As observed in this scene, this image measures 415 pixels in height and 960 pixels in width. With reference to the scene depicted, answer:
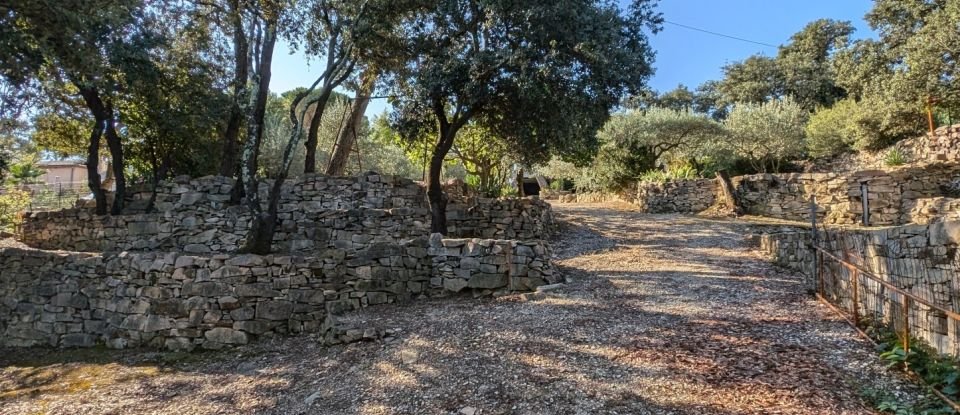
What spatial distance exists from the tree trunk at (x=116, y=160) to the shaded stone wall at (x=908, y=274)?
14.5 metres

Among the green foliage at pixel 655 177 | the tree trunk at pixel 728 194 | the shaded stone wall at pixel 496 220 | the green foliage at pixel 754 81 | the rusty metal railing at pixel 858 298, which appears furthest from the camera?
the green foliage at pixel 754 81

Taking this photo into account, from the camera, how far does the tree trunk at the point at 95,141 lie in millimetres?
10594

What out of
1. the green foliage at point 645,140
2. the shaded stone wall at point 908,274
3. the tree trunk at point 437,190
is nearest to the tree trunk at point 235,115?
the tree trunk at point 437,190

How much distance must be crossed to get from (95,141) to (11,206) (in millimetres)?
6443

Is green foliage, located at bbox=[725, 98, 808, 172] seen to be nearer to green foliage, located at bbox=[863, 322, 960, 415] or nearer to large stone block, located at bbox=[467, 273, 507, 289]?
large stone block, located at bbox=[467, 273, 507, 289]

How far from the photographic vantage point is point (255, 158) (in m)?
8.78

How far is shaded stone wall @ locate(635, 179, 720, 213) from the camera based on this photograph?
17.3 meters

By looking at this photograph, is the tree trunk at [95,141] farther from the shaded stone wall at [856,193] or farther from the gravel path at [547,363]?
the shaded stone wall at [856,193]

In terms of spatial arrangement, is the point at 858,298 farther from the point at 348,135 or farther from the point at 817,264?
the point at 348,135

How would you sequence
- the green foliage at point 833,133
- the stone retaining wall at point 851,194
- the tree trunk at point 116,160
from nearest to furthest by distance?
the tree trunk at point 116,160 < the stone retaining wall at point 851,194 < the green foliage at point 833,133

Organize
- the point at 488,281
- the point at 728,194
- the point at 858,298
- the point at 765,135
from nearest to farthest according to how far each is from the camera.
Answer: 1. the point at 858,298
2. the point at 488,281
3. the point at 728,194
4. the point at 765,135

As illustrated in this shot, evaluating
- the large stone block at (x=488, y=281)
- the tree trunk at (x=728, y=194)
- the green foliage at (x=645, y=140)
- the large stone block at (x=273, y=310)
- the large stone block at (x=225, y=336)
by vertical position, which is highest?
the green foliage at (x=645, y=140)

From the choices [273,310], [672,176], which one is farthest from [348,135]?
[672,176]

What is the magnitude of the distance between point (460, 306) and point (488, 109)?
17.4ft
